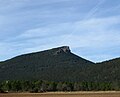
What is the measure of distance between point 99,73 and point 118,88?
39966mm

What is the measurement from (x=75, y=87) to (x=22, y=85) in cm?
2418

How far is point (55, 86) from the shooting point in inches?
6752

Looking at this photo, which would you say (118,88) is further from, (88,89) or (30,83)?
(30,83)

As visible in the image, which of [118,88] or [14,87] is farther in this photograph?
[14,87]

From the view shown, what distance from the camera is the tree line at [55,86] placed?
16673cm

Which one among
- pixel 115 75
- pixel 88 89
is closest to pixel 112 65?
pixel 115 75

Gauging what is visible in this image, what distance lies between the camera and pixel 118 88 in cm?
15938

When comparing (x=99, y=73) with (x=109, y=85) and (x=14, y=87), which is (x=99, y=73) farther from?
(x=14, y=87)

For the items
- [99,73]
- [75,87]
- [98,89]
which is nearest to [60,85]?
[75,87]

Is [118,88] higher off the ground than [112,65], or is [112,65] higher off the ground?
[112,65]

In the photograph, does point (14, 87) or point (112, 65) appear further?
point (112, 65)

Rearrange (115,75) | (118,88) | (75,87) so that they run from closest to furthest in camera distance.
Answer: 1. (118,88)
2. (75,87)
3. (115,75)

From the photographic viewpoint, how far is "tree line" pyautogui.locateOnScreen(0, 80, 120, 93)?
16673 centimetres

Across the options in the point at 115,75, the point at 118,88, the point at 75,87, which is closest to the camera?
the point at 118,88
